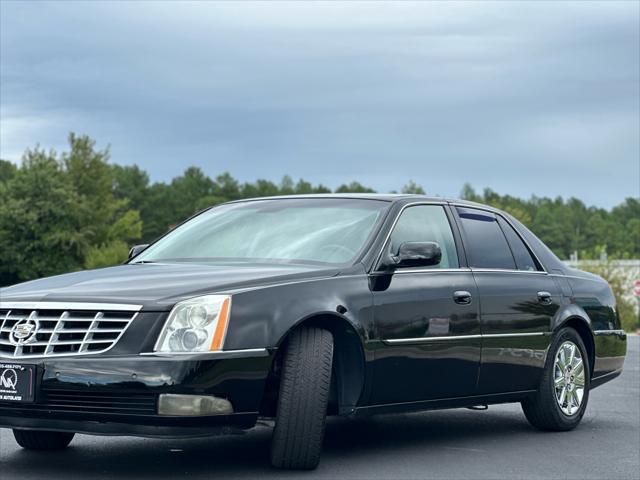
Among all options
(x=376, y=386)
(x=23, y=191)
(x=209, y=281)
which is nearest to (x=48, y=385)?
(x=209, y=281)

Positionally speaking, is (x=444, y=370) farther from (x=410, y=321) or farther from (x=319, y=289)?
(x=319, y=289)

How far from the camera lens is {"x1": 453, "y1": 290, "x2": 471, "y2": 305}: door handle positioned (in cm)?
823

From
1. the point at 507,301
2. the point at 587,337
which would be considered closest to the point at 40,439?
the point at 507,301

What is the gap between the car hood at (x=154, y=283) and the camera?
6.59 metres

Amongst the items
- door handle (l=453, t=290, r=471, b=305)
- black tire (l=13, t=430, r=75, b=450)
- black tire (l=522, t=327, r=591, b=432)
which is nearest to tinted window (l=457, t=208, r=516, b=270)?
door handle (l=453, t=290, r=471, b=305)

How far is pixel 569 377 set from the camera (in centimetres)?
Answer: 954

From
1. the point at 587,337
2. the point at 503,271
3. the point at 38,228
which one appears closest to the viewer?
the point at 503,271

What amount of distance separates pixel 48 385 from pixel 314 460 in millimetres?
1531

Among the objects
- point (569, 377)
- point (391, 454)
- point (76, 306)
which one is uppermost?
point (76, 306)

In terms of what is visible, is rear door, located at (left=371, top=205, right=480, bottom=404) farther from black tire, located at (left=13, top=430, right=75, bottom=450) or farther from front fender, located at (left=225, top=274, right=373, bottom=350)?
black tire, located at (left=13, top=430, right=75, bottom=450)

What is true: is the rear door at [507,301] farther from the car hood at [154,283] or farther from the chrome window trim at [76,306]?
the chrome window trim at [76,306]

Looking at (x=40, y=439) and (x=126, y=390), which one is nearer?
(x=126, y=390)

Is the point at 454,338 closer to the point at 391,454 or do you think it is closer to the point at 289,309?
the point at 391,454

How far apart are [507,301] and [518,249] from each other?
80cm
